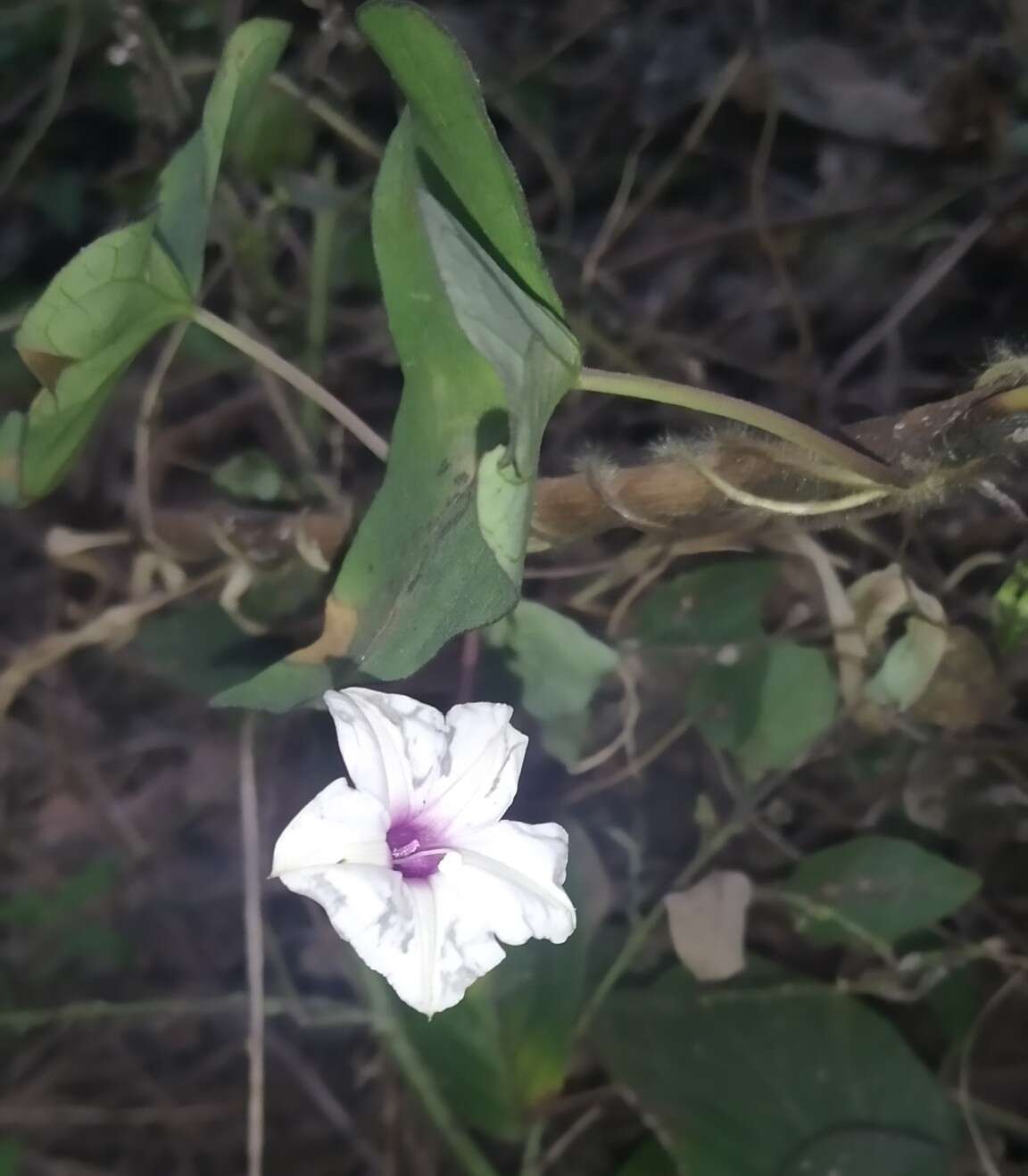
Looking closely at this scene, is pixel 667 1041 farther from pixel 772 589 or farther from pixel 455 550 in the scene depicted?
pixel 455 550

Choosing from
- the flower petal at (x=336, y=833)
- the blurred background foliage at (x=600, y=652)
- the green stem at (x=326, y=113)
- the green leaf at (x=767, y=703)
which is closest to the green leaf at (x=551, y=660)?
the blurred background foliage at (x=600, y=652)

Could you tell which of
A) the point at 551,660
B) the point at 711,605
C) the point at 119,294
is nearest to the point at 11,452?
the point at 119,294

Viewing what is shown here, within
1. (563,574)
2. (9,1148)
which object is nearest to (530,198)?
(563,574)

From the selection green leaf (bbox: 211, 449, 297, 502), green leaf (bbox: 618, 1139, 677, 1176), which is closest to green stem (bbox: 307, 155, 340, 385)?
green leaf (bbox: 211, 449, 297, 502)

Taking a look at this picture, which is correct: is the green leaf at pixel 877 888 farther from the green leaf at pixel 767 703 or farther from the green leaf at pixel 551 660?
the green leaf at pixel 551 660

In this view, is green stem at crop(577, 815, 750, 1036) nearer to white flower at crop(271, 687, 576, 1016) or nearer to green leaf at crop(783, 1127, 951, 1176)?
green leaf at crop(783, 1127, 951, 1176)

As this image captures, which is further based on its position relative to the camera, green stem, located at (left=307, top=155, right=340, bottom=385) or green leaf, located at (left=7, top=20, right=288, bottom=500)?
green stem, located at (left=307, top=155, right=340, bottom=385)
